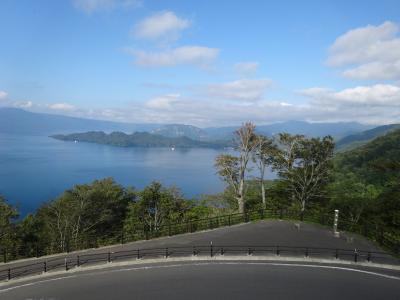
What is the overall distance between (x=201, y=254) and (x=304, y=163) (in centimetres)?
1924

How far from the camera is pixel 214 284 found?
14.6m

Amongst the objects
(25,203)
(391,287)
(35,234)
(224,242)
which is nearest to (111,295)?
(224,242)

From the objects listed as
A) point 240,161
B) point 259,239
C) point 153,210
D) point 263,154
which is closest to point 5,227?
point 153,210

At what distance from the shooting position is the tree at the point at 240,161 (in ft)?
97.9

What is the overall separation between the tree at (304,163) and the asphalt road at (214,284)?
17474 mm

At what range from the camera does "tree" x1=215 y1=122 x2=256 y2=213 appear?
29.8 metres

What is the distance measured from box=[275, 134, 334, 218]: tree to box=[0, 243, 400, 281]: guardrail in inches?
572

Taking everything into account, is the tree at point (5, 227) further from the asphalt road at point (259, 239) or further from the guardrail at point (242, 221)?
the asphalt road at point (259, 239)

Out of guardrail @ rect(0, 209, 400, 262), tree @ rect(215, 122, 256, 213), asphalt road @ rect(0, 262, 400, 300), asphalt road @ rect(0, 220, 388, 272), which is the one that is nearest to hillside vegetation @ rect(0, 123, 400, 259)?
tree @ rect(215, 122, 256, 213)

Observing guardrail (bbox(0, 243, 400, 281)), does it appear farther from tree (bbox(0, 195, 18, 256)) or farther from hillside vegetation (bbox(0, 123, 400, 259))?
tree (bbox(0, 195, 18, 256))

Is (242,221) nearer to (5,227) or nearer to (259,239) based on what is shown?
(259,239)

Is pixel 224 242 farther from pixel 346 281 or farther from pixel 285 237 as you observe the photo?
pixel 346 281

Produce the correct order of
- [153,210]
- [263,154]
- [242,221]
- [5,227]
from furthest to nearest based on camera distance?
[153,210]
[263,154]
[5,227]
[242,221]

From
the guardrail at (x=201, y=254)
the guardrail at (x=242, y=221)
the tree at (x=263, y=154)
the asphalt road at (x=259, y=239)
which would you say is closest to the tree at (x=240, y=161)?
the tree at (x=263, y=154)
